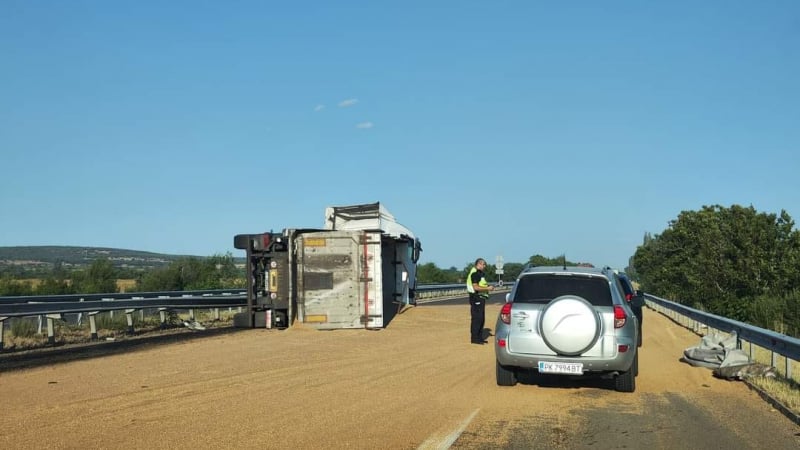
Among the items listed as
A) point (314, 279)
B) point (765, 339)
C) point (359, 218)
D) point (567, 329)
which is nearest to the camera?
point (567, 329)

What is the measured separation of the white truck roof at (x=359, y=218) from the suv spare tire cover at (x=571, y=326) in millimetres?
12696

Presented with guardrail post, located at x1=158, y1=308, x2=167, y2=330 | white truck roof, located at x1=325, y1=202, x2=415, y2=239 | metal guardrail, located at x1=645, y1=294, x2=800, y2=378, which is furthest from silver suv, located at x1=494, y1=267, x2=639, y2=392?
guardrail post, located at x1=158, y1=308, x2=167, y2=330

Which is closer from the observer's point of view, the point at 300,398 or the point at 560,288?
the point at 300,398

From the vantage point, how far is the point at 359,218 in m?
23.5

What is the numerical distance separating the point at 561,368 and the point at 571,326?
0.58 meters

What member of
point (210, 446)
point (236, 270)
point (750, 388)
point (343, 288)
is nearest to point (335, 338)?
point (343, 288)

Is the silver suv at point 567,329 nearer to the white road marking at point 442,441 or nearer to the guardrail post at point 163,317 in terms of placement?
the white road marking at point 442,441

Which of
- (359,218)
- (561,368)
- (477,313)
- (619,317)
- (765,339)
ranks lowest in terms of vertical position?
(561,368)

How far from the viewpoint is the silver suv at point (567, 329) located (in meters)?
10.3

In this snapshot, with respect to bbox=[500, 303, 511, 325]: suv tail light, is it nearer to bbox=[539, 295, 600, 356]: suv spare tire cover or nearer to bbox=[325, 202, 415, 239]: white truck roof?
bbox=[539, 295, 600, 356]: suv spare tire cover

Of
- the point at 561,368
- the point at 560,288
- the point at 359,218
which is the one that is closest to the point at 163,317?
the point at 359,218

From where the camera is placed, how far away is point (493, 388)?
1109cm

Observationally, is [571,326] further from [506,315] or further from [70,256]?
[70,256]

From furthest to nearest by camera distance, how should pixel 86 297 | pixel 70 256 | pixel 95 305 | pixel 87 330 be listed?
pixel 70 256 → pixel 86 297 → pixel 87 330 → pixel 95 305
